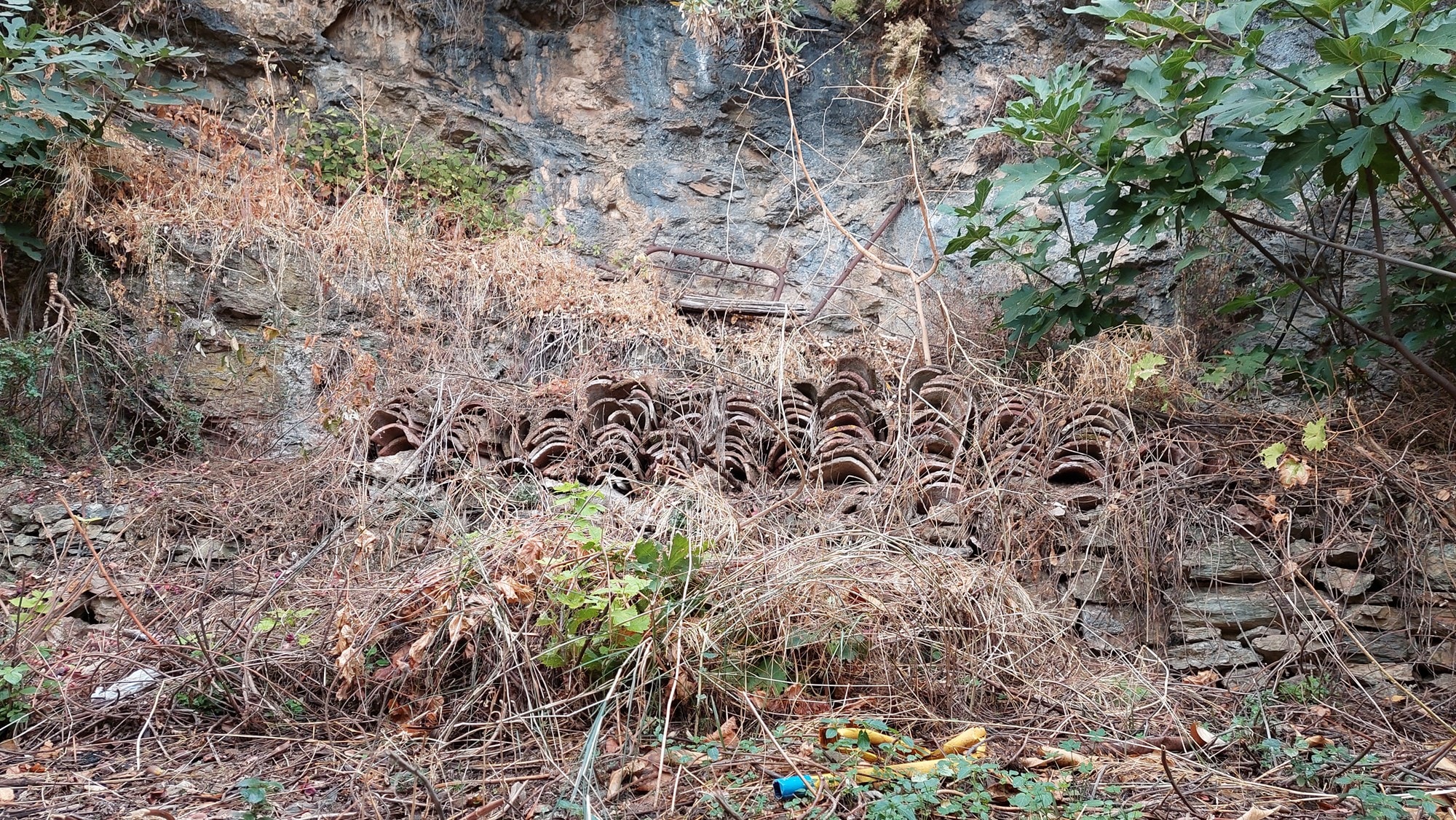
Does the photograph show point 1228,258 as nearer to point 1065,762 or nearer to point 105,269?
point 1065,762

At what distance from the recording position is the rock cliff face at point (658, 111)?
866 cm

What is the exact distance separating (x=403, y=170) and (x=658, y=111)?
2.67 metres

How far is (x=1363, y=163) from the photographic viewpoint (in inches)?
146

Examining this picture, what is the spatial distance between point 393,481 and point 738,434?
1.81 m

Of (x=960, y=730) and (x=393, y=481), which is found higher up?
(x=393, y=481)

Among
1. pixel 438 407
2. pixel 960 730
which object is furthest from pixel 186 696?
pixel 960 730

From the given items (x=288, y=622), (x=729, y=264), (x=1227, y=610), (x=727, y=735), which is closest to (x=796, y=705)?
(x=727, y=735)

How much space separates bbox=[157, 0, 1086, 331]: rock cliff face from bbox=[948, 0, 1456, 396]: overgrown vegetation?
11.0 feet

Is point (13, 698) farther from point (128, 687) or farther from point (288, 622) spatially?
point (288, 622)

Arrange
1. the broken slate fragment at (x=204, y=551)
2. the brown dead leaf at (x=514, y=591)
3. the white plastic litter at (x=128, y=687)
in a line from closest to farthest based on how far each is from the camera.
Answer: the brown dead leaf at (x=514, y=591)
the white plastic litter at (x=128, y=687)
the broken slate fragment at (x=204, y=551)

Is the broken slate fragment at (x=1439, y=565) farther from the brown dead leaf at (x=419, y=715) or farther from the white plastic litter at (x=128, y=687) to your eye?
the white plastic litter at (x=128, y=687)

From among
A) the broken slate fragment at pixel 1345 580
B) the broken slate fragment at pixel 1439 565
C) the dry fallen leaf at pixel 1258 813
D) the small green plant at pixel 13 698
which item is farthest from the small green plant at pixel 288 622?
the broken slate fragment at pixel 1439 565

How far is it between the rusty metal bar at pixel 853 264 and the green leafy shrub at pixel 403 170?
10.1 feet

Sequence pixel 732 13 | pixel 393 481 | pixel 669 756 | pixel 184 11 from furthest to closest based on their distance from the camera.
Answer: pixel 732 13 < pixel 184 11 < pixel 393 481 < pixel 669 756
